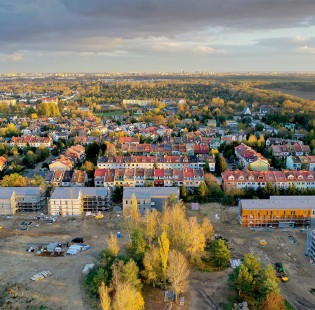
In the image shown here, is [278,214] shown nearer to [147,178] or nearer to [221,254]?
[221,254]

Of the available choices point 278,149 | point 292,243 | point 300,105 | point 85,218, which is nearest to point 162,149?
point 278,149

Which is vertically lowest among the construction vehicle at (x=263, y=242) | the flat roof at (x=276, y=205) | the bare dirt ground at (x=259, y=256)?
the bare dirt ground at (x=259, y=256)

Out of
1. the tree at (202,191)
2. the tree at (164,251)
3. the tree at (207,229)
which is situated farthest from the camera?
the tree at (202,191)

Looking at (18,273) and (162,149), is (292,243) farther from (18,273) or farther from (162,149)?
(162,149)

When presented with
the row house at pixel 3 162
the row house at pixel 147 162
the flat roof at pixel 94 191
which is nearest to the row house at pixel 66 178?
the flat roof at pixel 94 191

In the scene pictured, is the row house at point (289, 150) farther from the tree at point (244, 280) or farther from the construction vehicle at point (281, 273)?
the tree at point (244, 280)
